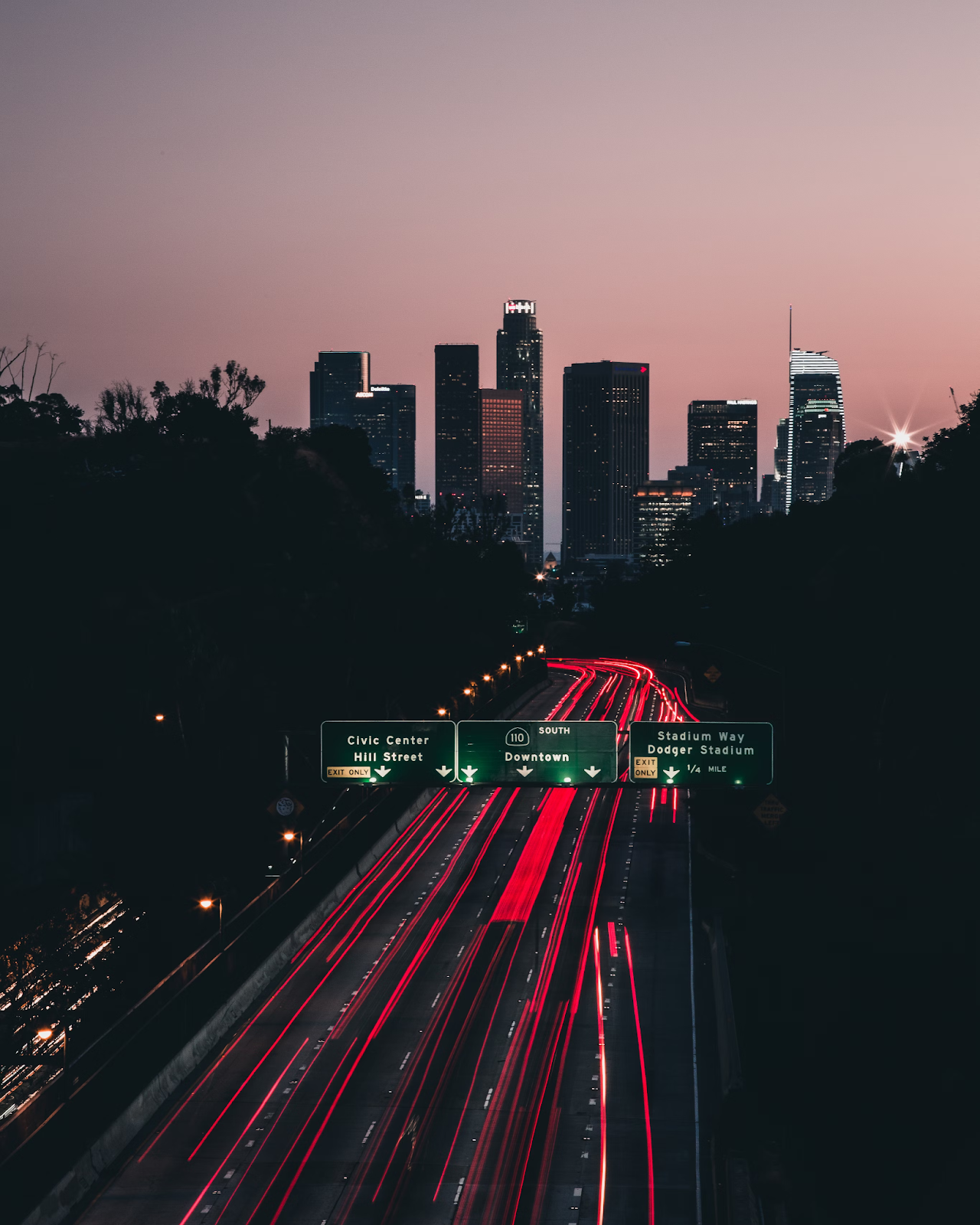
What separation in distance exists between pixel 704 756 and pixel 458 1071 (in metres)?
12.5

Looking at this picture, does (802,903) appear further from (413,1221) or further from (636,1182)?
(413,1221)

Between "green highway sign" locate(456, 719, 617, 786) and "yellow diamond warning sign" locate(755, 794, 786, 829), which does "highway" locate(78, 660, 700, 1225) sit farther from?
"green highway sign" locate(456, 719, 617, 786)

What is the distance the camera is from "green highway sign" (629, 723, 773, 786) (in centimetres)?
3881

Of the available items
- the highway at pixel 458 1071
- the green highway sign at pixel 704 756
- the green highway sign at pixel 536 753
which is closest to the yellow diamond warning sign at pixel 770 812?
the green highway sign at pixel 704 756

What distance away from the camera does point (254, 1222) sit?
82.3ft

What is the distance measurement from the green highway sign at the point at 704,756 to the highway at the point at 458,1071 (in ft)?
23.6

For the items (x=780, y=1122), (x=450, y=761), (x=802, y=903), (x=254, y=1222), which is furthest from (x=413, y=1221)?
(x=802, y=903)

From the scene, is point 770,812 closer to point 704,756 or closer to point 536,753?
point 704,756

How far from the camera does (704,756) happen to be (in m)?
39.0

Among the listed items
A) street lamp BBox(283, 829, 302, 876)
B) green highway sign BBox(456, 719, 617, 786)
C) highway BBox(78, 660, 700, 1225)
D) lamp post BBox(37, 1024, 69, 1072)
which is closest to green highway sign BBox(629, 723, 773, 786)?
green highway sign BBox(456, 719, 617, 786)

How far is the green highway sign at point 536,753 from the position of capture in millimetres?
39125

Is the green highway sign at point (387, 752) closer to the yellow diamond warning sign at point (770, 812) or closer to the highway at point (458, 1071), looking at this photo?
the highway at point (458, 1071)

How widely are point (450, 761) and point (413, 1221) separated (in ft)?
53.4

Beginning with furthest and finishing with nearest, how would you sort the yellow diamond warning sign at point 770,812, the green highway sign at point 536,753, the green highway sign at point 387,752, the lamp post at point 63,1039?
the yellow diamond warning sign at point 770,812, the green highway sign at point 387,752, the green highway sign at point 536,753, the lamp post at point 63,1039
